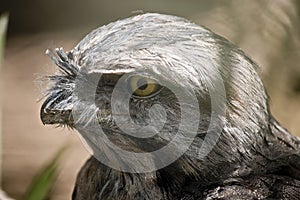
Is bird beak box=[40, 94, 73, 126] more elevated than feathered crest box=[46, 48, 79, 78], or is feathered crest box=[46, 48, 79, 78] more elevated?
feathered crest box=[46, 48, 79, 78]

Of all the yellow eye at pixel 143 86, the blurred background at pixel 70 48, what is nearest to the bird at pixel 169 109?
the yellow eye at pixel 143 86

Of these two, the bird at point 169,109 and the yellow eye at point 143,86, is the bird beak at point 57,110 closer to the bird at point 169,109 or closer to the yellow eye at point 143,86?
the bird at point 169,109

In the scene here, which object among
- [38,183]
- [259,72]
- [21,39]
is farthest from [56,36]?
[259,72]

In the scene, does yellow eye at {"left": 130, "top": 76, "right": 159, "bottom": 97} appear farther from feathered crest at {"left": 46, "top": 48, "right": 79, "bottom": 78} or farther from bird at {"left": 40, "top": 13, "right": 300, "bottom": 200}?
feathered crest at {"left": 46, "top": 48, "right": 79, "bottom": 78}

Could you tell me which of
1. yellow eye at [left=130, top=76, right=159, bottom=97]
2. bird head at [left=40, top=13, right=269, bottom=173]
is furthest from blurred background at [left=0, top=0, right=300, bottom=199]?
yellow eye at [left=130, top=76, right=159, bottom=97]

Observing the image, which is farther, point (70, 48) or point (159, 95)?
point (70, 48)

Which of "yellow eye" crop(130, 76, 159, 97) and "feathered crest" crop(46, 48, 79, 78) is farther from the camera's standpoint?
"feathered crest" crop(46, 48, 79, 78)

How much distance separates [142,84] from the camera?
2.64 m

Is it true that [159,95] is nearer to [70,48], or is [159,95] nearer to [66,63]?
[66,63]

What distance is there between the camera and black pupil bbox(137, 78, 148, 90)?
2.63 meters

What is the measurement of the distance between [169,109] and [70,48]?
3736 mm

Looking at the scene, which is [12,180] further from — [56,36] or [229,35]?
[229,35]

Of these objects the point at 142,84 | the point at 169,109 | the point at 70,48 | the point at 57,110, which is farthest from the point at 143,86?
the point at 70,48

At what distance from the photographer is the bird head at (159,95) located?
8.69 feet
